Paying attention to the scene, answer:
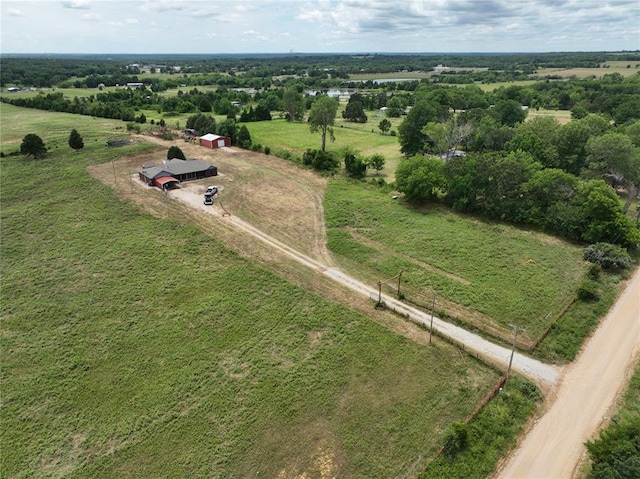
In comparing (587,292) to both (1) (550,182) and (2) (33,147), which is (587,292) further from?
(2) (33,147)

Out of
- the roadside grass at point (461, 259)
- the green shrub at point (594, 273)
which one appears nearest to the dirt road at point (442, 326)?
the roadside grass at point (461, 259)

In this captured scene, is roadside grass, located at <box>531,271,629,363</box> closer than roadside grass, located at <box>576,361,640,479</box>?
No

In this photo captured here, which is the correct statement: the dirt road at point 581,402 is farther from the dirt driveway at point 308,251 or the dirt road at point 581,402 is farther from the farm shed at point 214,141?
the farm shed at point 214,141

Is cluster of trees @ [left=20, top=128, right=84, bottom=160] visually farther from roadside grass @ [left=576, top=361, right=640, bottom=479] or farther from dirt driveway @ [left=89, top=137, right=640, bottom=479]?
roadside grass @ [left=576, top=361, right=640, bottom=479]

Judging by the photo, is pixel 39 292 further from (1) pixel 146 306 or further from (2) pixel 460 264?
(2) pixel 460 264

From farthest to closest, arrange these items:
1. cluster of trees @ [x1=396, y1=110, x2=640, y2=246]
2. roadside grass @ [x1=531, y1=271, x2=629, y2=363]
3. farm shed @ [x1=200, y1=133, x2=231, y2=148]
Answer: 1. farm shed @ [x1=200, y1=133, x2=231, y2=148]
2. cluster of trees @ [x1=396, y1=110, x2=640, y2=246]
3. roadside grass @ [x1=531, y1=271, x2=629, y2=363]

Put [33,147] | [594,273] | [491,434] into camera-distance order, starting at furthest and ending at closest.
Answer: [33,147] < [594,273] < [491,434]

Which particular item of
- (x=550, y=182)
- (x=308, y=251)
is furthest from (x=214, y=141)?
(x=550, y=182)

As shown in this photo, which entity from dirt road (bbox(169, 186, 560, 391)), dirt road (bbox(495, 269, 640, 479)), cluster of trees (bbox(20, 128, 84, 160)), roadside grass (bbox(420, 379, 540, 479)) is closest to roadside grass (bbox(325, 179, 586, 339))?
dirt road (bbox(169, 186, 560, 391))

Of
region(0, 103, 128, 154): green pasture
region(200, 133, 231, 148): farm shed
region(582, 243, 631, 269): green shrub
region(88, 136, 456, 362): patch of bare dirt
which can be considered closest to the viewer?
region(88, 136, 456, 362): patch of bare dirt
